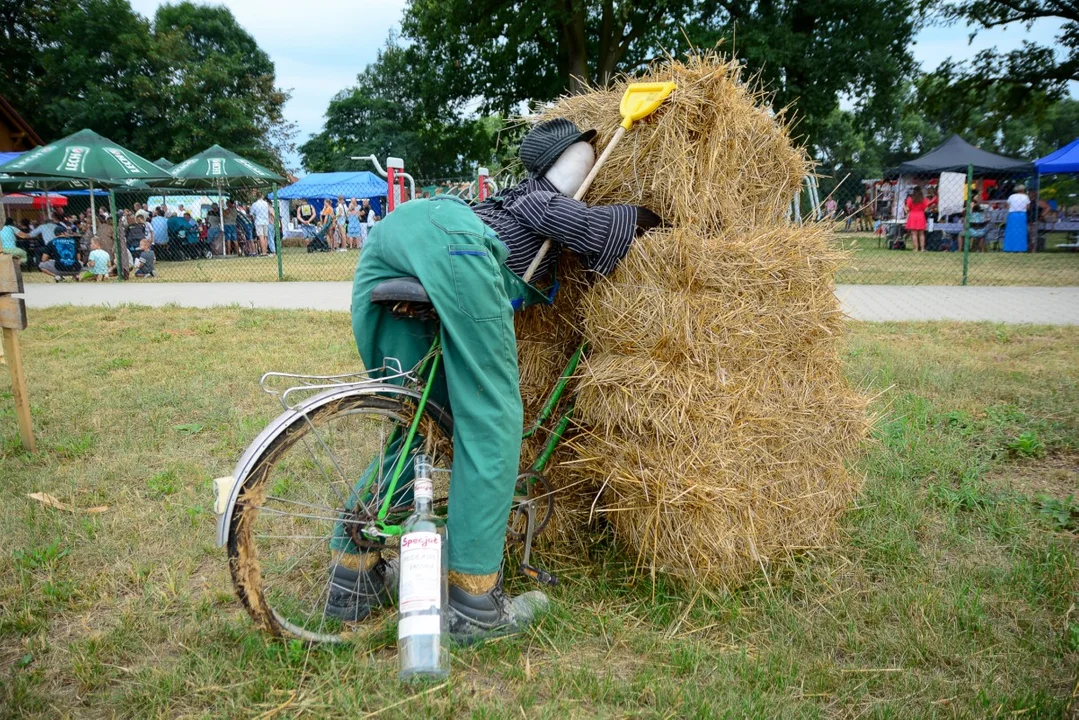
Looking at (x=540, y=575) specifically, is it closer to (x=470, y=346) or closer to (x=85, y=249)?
(x=470, y=346)

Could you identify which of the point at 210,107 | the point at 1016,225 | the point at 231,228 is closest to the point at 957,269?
the point at 1016,225

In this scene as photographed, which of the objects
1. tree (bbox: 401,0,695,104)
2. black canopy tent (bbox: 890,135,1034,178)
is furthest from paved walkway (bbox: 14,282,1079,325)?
tree (bbox: 401,0,695,104)

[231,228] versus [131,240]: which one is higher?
[231,228]

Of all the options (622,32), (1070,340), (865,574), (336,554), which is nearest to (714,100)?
(865,574)

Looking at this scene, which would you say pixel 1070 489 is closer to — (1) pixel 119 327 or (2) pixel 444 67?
(1) pixel 119 327

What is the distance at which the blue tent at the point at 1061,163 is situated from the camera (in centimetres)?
1808

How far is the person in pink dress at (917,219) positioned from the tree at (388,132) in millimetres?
15033

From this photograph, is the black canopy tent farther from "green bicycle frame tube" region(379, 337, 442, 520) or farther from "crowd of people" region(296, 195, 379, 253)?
"green bicycle frame tube" region(379, 337, 442, 520)

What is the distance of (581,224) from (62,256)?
55.9 feet

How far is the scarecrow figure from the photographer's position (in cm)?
228

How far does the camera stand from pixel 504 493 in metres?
2.38

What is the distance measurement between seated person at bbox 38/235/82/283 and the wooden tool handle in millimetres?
15516

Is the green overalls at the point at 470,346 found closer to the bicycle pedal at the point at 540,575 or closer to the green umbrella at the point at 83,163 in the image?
the bicycle pedal at the point at 540,575

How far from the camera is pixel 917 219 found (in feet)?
58.6
